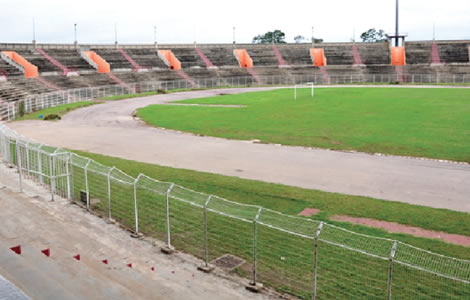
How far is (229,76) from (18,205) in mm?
75533

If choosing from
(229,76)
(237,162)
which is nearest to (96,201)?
(237,162)

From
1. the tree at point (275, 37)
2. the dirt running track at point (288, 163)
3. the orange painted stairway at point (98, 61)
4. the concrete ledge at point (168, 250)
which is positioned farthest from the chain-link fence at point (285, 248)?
Answer: the tree at point (275, 37)

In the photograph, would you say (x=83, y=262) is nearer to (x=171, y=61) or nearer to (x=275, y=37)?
(x=171, y=61)

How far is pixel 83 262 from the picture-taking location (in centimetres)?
1013

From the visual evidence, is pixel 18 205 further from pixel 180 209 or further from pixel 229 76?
pixel 229 76

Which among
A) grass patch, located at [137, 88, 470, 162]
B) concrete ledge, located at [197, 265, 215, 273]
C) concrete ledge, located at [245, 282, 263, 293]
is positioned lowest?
concrete ledge, located at [245, 282, 263, 293]

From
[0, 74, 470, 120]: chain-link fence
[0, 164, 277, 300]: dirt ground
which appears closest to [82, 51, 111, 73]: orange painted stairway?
[0, 74, 470, 120]: chain-link fence

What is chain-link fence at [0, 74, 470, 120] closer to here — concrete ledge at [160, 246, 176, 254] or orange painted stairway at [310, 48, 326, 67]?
orange painted stairway at [310, 48, 326, 67]

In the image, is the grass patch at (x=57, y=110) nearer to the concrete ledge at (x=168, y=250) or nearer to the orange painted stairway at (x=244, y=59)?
the concrete ledge at (x=168, y=250)

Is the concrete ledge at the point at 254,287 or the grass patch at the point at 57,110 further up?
the grass patch at the point at 57,110

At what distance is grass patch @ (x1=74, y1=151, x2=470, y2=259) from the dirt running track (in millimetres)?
1139

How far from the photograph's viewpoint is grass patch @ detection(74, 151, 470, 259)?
13.8m

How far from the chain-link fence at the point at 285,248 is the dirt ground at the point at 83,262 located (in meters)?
0.61

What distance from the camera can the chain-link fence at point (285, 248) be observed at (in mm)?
10031
